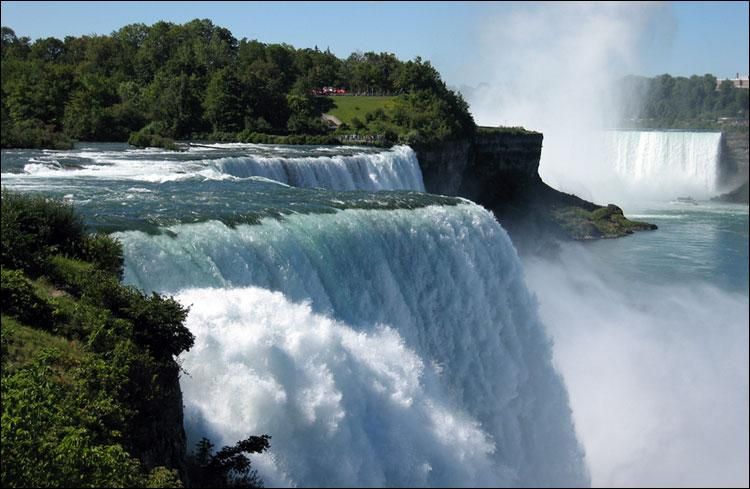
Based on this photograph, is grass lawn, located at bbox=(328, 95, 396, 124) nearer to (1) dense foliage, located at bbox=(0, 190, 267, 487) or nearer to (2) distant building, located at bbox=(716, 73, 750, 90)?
(1) dense foliage, located at bbox=(0, 190, 267, 487)

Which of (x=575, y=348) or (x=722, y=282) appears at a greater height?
(x=722, y=282)

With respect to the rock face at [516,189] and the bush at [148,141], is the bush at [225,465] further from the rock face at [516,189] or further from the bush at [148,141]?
the rock face at [516,189]

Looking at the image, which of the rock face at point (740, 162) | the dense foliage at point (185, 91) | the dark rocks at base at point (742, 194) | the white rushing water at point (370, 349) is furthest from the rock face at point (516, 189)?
the dark rocks at base at point (742, 194)

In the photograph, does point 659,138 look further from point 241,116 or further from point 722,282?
point 722,282

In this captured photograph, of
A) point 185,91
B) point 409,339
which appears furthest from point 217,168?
point 185,91

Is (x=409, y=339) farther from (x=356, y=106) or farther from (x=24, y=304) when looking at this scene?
(x=356, y=106)

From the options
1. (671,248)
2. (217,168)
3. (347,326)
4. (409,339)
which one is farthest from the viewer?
(671,248)

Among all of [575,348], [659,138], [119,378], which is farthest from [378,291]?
[659,138]
